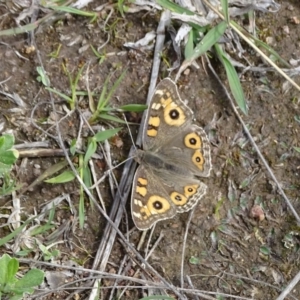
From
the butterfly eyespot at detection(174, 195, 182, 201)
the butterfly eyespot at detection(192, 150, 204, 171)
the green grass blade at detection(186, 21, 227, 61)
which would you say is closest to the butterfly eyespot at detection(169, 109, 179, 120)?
the butterfly eyespot at detection(192, 150, 204, 171)

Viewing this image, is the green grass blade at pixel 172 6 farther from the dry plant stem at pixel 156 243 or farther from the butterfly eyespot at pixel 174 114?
the dry plant stem at pixel 156 243

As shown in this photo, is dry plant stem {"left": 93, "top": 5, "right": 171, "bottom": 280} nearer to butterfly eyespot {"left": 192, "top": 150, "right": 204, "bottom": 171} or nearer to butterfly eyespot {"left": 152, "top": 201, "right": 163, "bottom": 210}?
butterfly eyespot {"left": 152, "top": 201, "right": 163, "bottom": 210}

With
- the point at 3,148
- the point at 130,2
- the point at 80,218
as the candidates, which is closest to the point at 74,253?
the point at 80,218

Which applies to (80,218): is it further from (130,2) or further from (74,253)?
(130,2)

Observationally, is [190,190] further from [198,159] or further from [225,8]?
[225,8]

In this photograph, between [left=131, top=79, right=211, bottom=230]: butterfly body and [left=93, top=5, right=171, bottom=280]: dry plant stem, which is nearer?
[left=131, top=79, right=211, bottom=230]: butterfly body

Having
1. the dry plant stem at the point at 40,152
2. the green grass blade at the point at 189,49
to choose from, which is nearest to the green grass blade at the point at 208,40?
the green grass blade at the point at 189,49
